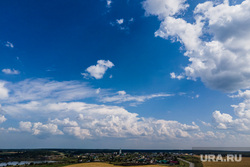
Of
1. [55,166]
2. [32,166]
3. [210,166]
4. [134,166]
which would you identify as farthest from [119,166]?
[32,166]

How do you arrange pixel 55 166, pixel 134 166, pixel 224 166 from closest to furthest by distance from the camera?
1. pixel 224 166
2. pixel 134 166
3. pixel 55 166

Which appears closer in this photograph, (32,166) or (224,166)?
(224,166)

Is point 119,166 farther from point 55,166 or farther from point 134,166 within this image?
point 55,166

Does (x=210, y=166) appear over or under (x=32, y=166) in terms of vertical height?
over

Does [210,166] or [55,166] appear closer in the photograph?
[210,166]

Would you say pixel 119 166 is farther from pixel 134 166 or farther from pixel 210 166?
pixel 210 166

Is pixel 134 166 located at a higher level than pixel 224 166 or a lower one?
lower

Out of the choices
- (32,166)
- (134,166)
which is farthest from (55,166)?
(134,166)

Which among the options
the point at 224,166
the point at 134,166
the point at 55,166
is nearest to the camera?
the point at 224,166
